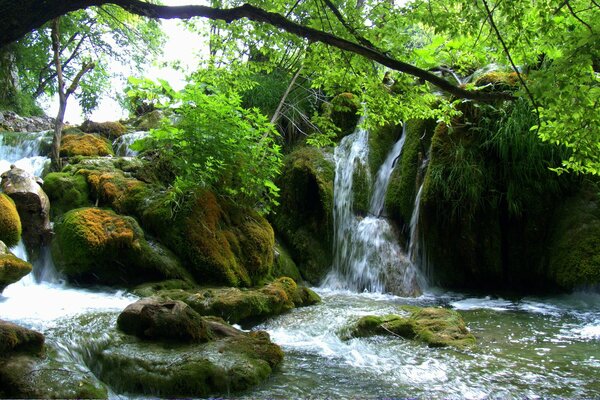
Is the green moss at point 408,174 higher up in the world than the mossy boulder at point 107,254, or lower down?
higher up

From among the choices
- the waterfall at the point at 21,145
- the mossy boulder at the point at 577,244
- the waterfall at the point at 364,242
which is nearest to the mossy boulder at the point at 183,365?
the waterfall at the point at 364,242

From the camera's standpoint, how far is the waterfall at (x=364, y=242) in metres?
8.85

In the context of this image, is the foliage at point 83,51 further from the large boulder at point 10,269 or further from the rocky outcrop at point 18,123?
the large boulder at point 10,269

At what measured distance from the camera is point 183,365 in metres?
3.52

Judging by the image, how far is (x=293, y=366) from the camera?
4.02 metres

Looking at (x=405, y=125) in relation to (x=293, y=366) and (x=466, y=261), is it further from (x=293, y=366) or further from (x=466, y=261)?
(x=293, y=366)

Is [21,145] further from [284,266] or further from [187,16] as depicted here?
[187,16]

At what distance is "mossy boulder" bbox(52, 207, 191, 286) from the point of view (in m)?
6.34

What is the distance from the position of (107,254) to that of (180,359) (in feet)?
11.0

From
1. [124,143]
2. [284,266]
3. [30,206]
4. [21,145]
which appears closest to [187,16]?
[30,206]

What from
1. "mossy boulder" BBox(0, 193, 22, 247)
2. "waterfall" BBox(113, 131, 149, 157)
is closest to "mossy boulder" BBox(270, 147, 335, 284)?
"waterfall" BBox(113, 131, 149, 157)

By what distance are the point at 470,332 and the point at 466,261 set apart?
140 inches

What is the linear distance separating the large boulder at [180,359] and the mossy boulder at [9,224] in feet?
10.8

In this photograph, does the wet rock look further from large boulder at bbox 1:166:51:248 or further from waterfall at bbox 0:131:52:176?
waterfall at bbox 0:131:52:176
